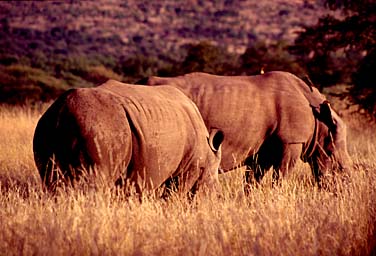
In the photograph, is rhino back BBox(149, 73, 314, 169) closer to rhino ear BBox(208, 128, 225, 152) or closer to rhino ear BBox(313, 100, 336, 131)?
rhino ear BBox(313, 100, 336, 131)

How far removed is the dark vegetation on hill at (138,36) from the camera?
30403mm

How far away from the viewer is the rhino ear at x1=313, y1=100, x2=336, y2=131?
8914mm

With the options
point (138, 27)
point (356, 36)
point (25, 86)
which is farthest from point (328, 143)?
point (138, 27)

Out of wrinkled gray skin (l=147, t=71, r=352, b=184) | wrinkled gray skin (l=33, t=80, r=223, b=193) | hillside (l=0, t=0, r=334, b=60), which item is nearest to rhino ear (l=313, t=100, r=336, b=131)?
wrinkled gray skin (l=147, t=71, r=352, b=184)

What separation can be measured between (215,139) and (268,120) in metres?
1.35

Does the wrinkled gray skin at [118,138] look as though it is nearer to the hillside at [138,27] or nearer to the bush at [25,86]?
the bush at [25,86]

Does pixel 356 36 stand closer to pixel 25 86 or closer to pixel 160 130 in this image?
pixel 160 130

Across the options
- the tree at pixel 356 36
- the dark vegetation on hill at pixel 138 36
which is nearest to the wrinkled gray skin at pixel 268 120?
the tree at pixel 356 36

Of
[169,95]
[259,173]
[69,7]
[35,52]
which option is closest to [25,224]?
[169,95]

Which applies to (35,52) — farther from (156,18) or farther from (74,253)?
(74,253)

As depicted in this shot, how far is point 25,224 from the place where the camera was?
5121 millimetres

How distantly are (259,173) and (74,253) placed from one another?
445cm

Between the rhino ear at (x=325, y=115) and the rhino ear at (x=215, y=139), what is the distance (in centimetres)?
197

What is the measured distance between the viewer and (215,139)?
7.47 metres
